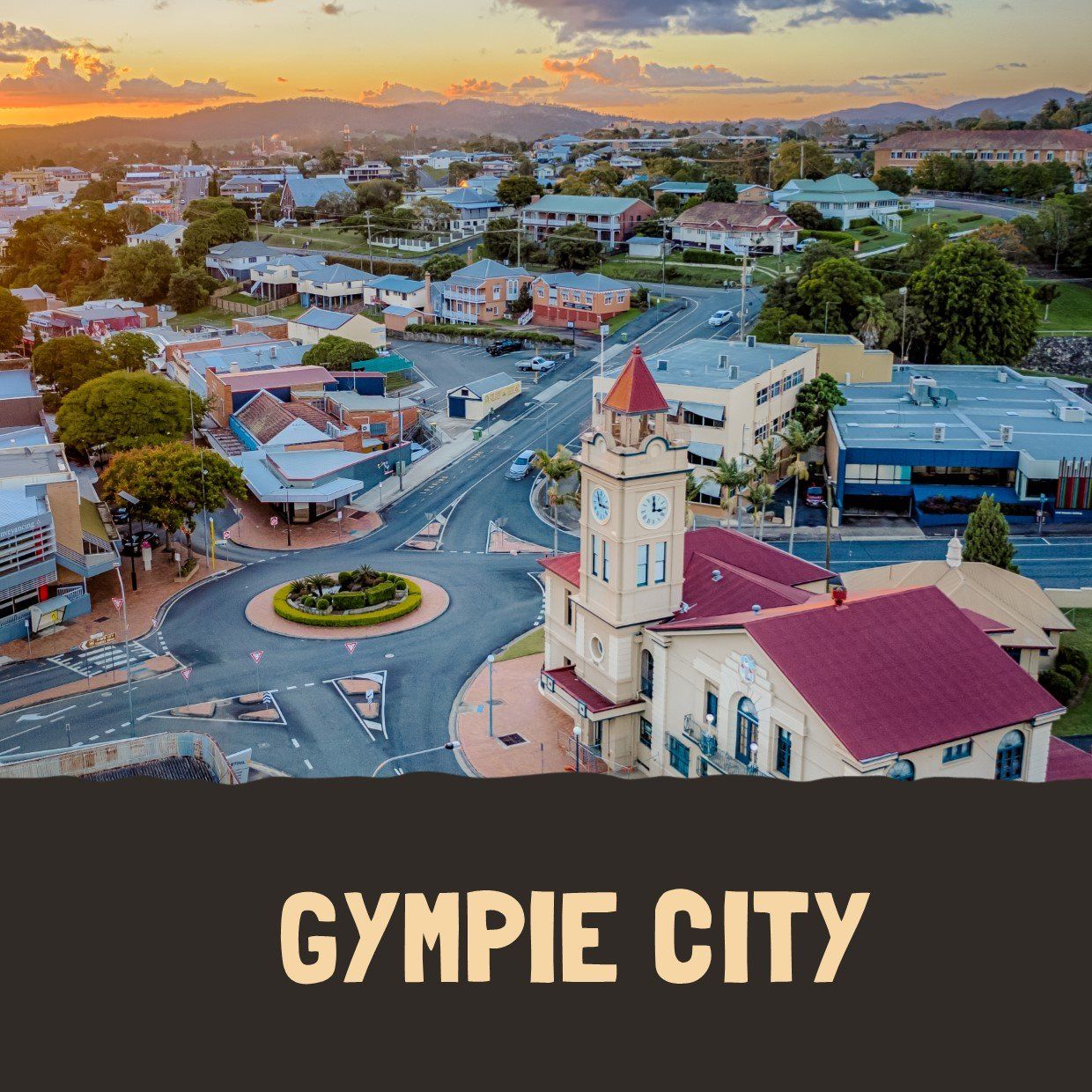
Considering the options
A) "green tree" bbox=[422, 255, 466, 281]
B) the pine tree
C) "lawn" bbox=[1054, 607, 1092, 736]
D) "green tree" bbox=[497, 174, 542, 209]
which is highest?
"green tree" bbox=[497, 174, 542, 209]

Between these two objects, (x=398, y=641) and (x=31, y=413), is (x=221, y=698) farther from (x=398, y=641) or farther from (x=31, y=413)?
(x=31, y=413)

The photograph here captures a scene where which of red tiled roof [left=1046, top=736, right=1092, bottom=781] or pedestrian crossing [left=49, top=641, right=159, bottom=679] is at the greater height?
red tiled roof [left=1046, top=736, right=1092, bottom=781]

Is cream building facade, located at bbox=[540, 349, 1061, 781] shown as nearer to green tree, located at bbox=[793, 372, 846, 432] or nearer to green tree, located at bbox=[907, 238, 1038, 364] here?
green tree, located at bbox=[793, 372, 846, 432]

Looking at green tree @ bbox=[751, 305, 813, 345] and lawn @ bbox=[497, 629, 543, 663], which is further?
green tree @ bbox=[751, 305, 813, 345]

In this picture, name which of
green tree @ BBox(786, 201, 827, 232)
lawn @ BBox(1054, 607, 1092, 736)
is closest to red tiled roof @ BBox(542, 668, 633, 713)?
lawn @ BBox(1054, 607, 1092, 736)

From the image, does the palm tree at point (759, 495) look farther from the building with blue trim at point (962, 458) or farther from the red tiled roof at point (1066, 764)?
the red tiled roof at point (1066, 764)
